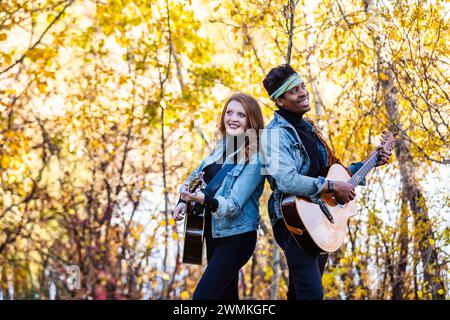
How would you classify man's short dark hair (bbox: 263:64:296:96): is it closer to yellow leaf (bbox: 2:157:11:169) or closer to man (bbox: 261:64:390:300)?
man (bbox: 261:64:390:300)

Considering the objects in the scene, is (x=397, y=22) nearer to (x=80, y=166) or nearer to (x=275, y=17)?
(x=275, y=17)

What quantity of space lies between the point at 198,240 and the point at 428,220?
8.87 feet

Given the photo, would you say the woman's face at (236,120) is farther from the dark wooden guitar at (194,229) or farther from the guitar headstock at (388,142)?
the guitar headstock at (388,142)

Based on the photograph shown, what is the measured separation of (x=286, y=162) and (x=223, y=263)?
675 millimetres

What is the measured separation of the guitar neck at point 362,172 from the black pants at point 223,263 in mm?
641

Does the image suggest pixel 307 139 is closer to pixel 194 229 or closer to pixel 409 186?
pixel 194 229

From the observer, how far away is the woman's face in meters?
4.11

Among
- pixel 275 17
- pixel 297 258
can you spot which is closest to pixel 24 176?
pixel 275 17

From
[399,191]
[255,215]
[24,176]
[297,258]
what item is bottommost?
[297,258]

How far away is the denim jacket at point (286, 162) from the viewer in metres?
3.70

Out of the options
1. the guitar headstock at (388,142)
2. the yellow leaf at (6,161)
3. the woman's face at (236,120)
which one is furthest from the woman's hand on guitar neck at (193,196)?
the yellow leaf at (6,161)

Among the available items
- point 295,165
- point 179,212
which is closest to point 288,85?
point 295,165

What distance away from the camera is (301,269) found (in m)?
3.70

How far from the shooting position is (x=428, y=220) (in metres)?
5.93
